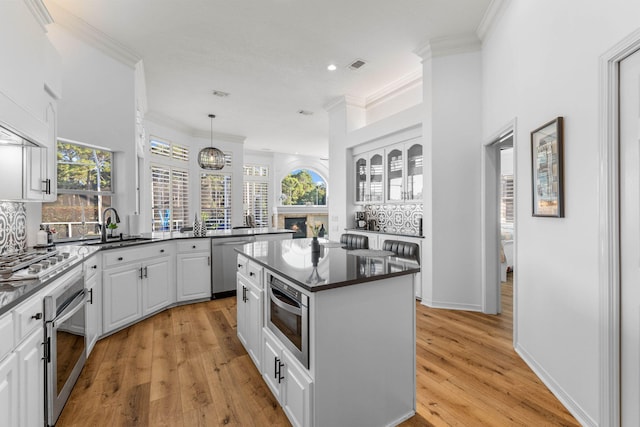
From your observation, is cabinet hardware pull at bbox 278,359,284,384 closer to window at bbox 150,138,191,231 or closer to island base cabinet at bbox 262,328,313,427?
island base cabinet at bbox 262,328,313,427

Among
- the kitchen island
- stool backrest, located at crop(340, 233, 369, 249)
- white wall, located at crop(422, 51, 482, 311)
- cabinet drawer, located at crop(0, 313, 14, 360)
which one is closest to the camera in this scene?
cabinet drawer, located at crop(0, 313, 14, 360)

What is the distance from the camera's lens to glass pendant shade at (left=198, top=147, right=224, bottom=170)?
219 inches

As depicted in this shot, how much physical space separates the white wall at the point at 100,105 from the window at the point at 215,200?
3791 mm

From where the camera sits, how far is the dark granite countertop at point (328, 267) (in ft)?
4.92

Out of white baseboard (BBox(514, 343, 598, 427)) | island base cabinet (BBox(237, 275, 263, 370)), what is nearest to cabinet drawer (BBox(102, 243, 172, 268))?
island base cabinet (BBox(237, 275, 263, 370))

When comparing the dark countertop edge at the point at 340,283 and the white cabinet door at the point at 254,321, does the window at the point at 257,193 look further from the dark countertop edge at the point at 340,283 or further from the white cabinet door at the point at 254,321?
the dark countertop edge at the point at 340,283

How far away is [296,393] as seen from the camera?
159 cm

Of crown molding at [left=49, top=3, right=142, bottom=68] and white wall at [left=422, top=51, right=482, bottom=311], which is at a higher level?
crown molding at [left=49, top=3, right=142, bottom=68]

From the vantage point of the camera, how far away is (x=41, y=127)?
208 cm

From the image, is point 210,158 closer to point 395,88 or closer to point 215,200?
point 215,200

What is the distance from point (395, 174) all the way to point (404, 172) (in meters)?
0.23

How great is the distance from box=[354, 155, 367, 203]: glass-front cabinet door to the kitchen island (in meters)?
3.35

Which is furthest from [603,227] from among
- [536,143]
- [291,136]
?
[291,136]

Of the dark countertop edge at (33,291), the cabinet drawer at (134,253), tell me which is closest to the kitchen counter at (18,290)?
the dark countertop edge at (33,291)
